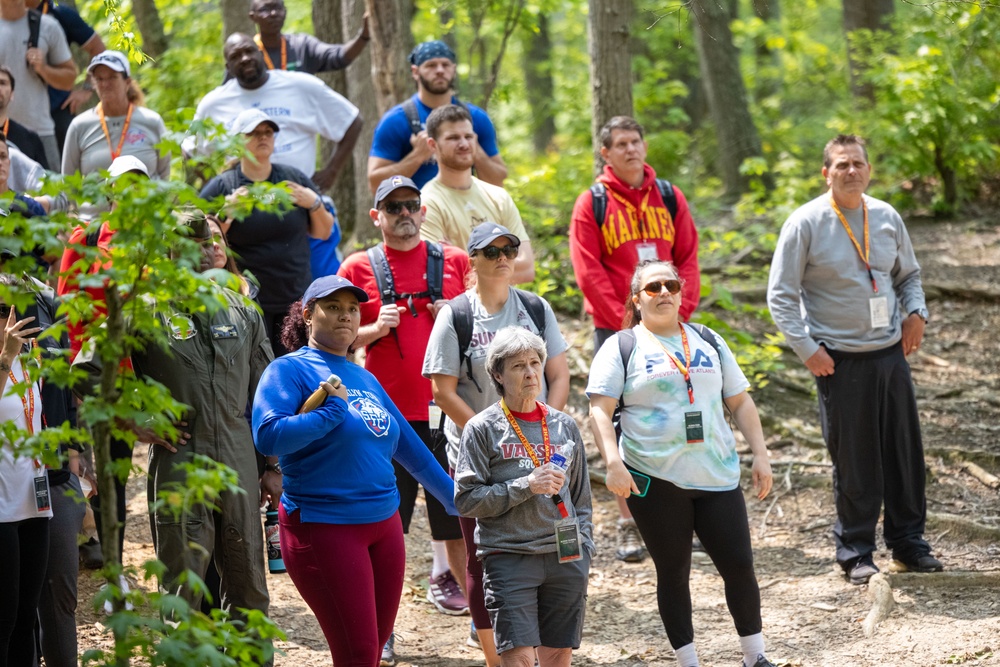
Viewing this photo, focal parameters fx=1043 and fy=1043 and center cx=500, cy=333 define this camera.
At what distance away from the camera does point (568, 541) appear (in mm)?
4230

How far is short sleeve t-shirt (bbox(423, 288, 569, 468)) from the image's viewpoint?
4.98 metres

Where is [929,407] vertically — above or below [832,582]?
above

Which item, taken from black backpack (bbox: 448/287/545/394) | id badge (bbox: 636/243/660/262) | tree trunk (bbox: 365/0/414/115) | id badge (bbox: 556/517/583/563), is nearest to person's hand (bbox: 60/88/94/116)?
tree trunk (bbox: 365/0/414/115)

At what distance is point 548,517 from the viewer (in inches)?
167

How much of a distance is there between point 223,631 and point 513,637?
1.44 metres

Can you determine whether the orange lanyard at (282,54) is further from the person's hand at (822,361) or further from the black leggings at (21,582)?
the black leggings at (21,582)

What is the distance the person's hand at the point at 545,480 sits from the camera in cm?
416

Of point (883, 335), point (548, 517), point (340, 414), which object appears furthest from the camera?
point (883, 335)

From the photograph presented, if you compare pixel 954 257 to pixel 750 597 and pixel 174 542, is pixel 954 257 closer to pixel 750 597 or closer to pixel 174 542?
pixel 750 597

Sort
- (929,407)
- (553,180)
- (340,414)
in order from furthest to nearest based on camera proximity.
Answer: (553,180) < (929,407) < (340,414)

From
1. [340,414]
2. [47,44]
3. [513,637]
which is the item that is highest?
[47,44]

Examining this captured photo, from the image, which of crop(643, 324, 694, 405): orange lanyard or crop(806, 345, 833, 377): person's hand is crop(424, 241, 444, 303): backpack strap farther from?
crop(806, 345, 833, 377): person's hand

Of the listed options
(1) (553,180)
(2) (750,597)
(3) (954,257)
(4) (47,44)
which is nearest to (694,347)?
(2) (750,597)

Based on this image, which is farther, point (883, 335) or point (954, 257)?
point (954, 257)
